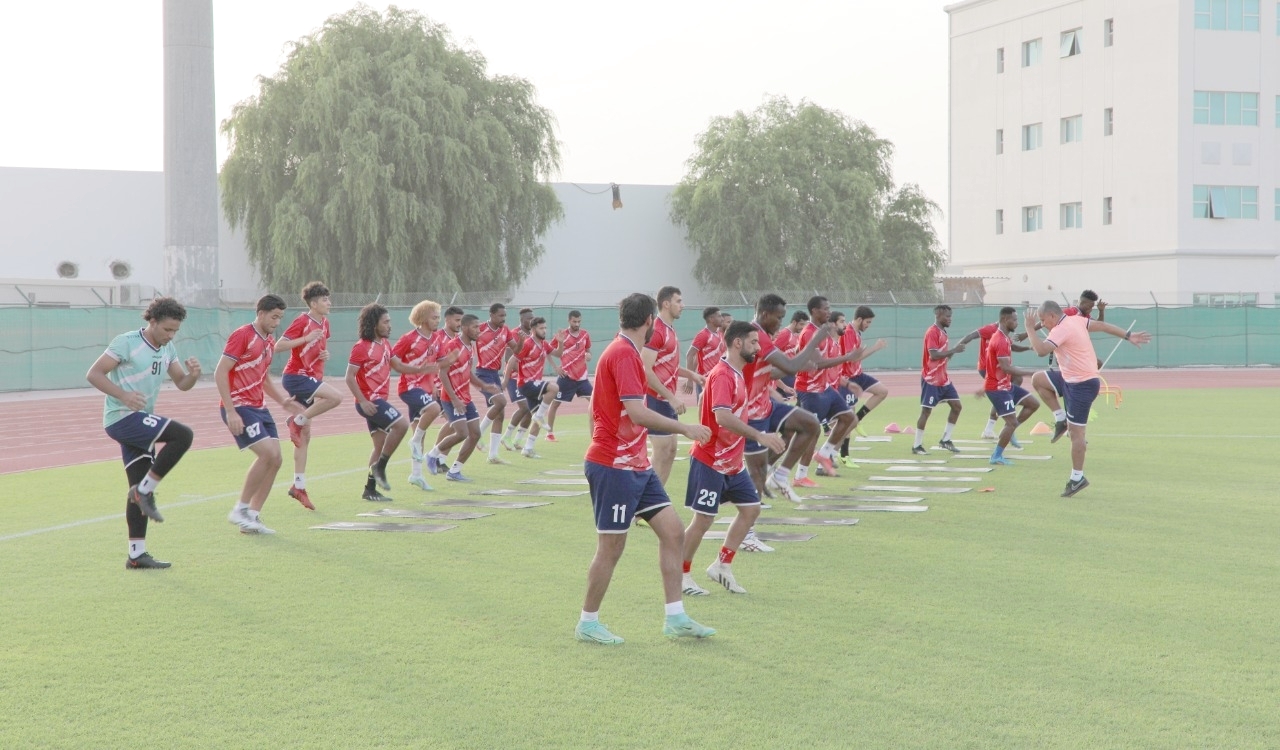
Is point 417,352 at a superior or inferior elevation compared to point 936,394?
superior

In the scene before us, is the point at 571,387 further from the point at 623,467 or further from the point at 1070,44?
the point at 1070,44

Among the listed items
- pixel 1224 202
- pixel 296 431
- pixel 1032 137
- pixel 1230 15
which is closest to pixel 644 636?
pixel 296 431

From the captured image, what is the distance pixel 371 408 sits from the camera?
39.5 ft

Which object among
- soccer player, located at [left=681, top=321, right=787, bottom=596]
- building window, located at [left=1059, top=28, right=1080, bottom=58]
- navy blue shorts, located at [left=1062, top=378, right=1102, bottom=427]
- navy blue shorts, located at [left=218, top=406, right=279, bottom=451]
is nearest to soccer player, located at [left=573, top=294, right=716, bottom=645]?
soccer player, located at [left=681, top=321, right=787, bottom=596]

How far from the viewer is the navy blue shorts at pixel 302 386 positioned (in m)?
11.8

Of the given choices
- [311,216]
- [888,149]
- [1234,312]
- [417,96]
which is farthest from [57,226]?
[1234,312]

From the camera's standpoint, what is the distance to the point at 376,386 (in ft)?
40.8

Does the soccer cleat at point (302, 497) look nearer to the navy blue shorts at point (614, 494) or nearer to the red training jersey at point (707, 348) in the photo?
the red training jersey at point (707, 348)

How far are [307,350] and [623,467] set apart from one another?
615 centimetres

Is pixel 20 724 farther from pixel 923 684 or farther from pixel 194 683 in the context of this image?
pixel 923 684

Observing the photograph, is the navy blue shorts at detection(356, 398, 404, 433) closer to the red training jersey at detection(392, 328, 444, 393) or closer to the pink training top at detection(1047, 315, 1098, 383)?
the red training jersey at detection(392, 328, 444, 393)

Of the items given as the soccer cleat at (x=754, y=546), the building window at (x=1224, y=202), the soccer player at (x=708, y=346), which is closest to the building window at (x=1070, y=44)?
the building window at (x=1224, y=202)

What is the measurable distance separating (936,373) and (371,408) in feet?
26.0

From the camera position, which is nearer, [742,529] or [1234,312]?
[742,529]
